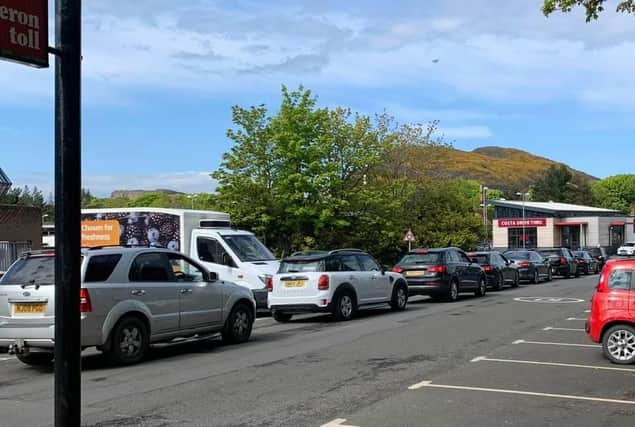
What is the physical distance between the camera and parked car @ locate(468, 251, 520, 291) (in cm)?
2784

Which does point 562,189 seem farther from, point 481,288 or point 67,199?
point 67,199

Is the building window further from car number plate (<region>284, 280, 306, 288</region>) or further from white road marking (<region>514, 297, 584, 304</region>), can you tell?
car number plate (<region>284, 280, 306, 288</region>)

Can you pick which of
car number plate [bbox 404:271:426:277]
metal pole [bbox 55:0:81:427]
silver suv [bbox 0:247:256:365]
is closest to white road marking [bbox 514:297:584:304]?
car number plate [bbox 404:271:426:277]

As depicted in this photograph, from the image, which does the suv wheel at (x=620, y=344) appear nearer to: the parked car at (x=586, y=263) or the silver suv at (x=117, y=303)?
the silver suv at (x=117, y=303)

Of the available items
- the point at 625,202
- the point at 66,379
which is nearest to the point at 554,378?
the point at 66,379

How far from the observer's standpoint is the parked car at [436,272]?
22469 mm

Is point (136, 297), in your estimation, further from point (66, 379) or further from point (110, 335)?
point (66, 379)

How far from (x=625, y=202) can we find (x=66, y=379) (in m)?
155

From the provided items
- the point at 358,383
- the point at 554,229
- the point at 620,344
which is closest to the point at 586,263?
the point at 620,344

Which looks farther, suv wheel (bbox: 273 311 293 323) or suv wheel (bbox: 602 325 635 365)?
suv wheel (bbox: 273 311 293 323)

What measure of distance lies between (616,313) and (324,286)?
782 cm

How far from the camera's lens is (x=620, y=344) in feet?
34.9

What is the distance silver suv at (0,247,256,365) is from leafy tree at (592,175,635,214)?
459 ft

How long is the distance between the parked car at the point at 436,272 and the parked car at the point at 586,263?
1825 cm
